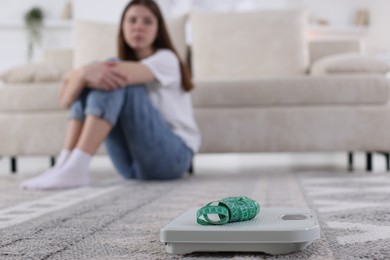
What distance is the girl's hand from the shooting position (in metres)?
1.71

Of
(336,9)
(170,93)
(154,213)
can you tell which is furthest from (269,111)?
(336,9)

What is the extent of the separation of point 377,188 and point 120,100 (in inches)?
31.2

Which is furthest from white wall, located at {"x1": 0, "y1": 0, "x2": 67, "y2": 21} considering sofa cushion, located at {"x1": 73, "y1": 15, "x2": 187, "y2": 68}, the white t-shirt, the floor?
the white t-shirt

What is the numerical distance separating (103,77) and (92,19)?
3.57 meters

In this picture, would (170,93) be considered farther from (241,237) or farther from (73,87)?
(241,237)

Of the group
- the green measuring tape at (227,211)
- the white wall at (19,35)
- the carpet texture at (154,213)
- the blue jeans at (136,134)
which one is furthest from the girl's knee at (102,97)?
the white wall at (19,35)

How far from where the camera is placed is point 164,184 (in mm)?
1829

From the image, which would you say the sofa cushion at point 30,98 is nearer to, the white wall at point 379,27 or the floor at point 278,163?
the floor at point 278,163

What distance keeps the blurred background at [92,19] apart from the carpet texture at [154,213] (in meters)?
3.33

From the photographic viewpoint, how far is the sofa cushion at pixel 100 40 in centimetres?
297

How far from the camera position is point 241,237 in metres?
0.70

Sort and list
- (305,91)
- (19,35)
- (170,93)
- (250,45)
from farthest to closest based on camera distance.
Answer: (19,35), (250,45), (305,91), (170,93)

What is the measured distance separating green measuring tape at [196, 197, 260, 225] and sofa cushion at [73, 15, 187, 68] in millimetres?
2277

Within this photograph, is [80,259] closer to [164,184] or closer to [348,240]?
[348,240]
